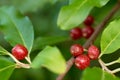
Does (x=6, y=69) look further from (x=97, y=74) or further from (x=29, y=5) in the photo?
(x=29, y=5)

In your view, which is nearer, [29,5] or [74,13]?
[74,13]

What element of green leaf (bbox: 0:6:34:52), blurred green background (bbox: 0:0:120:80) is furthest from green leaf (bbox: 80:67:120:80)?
blurred green background (bbox: 0:0:120:80)

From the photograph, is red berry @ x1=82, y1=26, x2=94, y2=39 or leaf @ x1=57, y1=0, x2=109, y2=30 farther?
red berry @ x1=82, y1=26, x2=94, y2=39

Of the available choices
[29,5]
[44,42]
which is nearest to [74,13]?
[44,42]

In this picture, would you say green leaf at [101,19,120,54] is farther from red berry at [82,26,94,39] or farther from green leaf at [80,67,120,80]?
red berry at [82,26,94,39]

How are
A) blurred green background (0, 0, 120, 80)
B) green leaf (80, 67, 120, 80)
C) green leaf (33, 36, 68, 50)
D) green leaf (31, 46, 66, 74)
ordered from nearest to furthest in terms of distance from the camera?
green leaf (31, 46, 66, 74)
green leaf (80, 67, 120, 80)
green leaf (33, 36, 68, 50)
blurred green background (0, 0, 120, 80)
